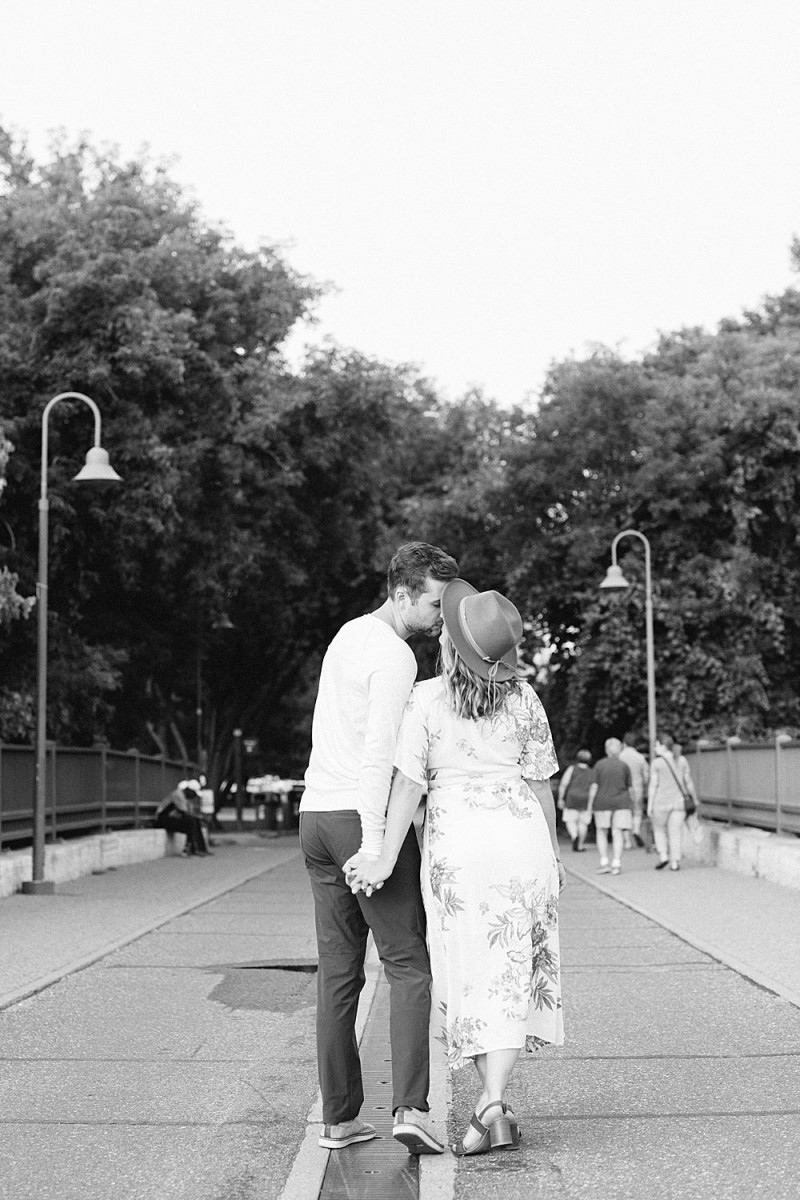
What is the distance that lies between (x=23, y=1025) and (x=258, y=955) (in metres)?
3.18

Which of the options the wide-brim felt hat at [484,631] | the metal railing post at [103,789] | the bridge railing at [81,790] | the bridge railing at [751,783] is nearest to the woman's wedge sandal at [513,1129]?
the wide-brim felt hat at [484,631]

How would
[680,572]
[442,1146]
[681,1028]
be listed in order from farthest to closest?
[680,572], [681,1028], [442,1146]

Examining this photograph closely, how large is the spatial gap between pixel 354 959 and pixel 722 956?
5.56 metres

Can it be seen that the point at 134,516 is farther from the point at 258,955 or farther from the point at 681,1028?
the point at 681,1028

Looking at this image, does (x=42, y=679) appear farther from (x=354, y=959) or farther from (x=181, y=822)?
(x=354, y=959)

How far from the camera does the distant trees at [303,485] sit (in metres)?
22.5

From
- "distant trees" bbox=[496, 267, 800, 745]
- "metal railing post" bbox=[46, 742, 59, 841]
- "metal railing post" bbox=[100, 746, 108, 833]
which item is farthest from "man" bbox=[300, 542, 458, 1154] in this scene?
"distant trees" bbox=[496, 267, 800, 745]

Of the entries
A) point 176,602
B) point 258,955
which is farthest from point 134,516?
point 258,955

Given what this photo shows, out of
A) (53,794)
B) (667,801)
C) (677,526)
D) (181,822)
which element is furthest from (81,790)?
(677,526)

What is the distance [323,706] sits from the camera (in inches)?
214

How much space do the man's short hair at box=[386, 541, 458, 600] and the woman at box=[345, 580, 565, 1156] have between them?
108 millimetres

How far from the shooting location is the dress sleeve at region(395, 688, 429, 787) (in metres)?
5.16

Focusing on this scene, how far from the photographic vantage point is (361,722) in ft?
17.4

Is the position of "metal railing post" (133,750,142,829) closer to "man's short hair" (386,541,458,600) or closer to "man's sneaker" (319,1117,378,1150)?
"man's sneaker" (319,1117,378,1150)
